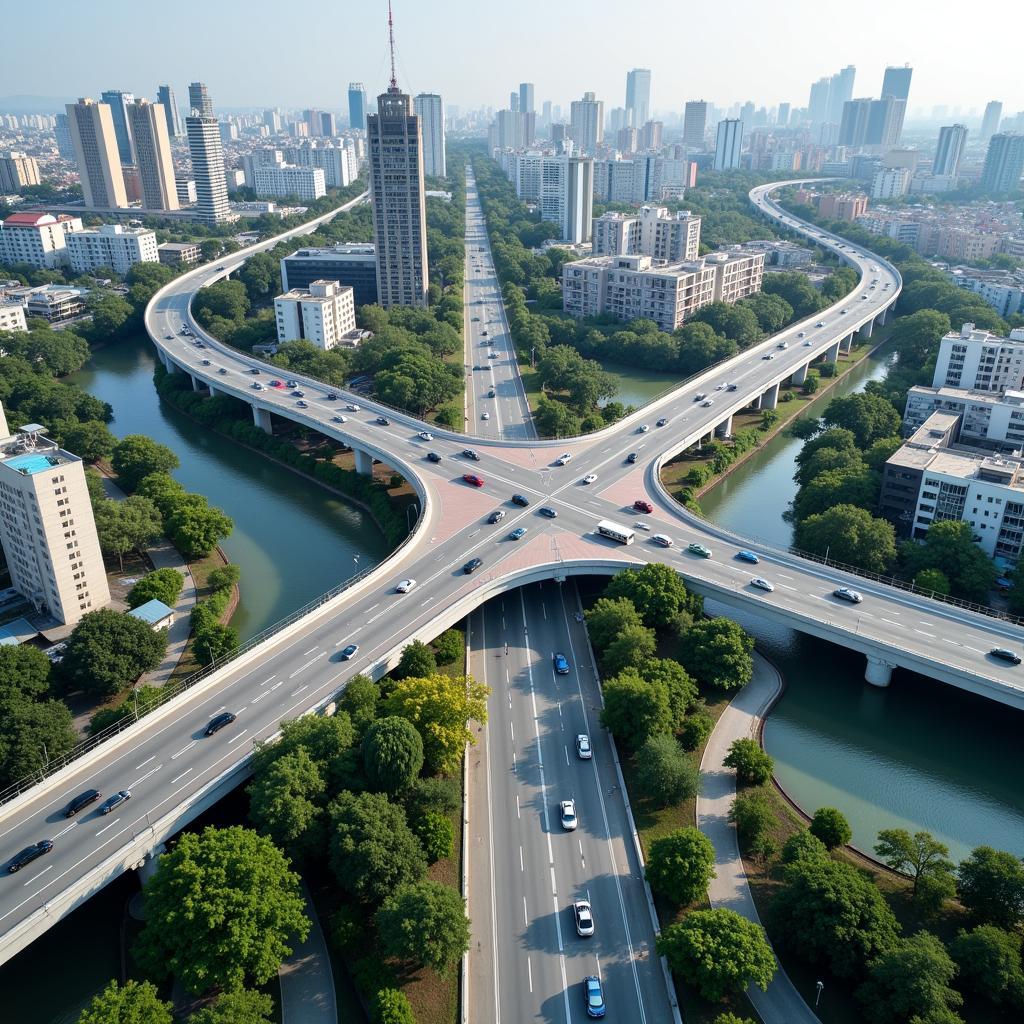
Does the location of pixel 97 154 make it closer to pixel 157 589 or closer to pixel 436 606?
pixel 157 589

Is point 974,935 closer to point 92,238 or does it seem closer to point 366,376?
point 366,376

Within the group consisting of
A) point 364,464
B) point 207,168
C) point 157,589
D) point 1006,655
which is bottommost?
point 364,464

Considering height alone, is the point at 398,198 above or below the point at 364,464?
above

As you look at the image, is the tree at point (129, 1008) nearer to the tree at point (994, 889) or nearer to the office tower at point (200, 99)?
the tree at point (994, 889)

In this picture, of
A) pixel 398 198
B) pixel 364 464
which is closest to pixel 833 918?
pixel 364 464

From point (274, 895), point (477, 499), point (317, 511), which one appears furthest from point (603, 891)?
point (317, 511)

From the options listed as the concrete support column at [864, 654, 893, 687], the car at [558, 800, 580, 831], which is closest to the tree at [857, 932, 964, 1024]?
the car at [558, 800, 580, 831]
